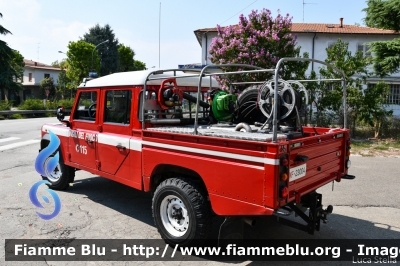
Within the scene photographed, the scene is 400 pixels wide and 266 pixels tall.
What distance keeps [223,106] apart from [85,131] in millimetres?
2345

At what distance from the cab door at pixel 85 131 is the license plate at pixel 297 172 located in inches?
125

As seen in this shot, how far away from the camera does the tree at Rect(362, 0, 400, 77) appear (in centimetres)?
1388

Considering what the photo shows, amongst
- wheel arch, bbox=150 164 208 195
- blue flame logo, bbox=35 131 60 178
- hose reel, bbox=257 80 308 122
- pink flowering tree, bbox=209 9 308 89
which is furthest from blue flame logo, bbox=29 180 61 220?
pink flowering tree, bbox=209 9 308 89

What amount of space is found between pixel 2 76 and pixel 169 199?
28.6 metres

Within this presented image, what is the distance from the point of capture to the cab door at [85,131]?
537cm

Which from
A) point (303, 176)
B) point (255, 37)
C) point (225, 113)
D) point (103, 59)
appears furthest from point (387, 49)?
point (103, 59)

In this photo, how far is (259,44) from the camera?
12.5 meters

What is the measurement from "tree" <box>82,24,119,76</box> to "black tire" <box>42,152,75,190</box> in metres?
46.4

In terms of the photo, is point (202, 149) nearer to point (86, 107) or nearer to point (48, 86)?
point (86, 107)

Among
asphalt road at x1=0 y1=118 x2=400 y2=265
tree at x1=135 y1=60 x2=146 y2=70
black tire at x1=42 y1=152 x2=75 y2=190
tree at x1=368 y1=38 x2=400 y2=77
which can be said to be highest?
tree at x1=135 y1=60 x2=146 y2=70

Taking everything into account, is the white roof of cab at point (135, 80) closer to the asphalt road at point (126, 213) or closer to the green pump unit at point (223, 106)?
the green pump unit at point (223, 106)

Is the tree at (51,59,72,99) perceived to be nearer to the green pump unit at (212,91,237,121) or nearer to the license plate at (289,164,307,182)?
the green pump unit at (212,91,237,121)

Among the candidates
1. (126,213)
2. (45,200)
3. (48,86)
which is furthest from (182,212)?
(48,86)

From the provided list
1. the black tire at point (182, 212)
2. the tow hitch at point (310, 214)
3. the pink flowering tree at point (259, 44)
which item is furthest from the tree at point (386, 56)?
the black tire at point (182, 212)
